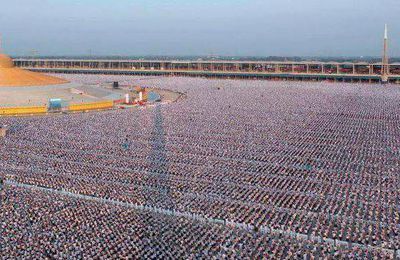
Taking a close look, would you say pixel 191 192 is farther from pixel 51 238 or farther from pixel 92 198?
pixel 51 238

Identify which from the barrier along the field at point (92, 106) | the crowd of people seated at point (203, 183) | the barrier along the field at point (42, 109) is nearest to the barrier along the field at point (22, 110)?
the barrier along the field at point (42, 109)

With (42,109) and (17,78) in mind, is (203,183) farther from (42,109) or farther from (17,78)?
(17,78)

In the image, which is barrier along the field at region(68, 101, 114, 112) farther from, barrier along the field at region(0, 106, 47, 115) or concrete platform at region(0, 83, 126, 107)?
barrier along the field at region(0, 106, 47, 115)

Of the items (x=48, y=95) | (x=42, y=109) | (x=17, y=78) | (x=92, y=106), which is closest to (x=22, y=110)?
(x=42, y=109)

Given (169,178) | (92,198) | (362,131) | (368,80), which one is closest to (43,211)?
(92,198)

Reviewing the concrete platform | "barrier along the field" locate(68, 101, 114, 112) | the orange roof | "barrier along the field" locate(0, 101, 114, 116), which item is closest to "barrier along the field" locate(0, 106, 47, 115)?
"barrier along the field" locate(0, 101, 114, 116)

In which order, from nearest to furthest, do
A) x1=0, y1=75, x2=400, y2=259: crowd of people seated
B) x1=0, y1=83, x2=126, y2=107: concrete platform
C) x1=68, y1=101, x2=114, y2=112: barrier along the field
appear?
x1=0, y1=75, x2=400, y2=259: crowd of people seated, x1=0, y1=83, x2=126, y2=107: concrete platform, x1=68, y1=101, x2=114, y2=112: barrier along the field
